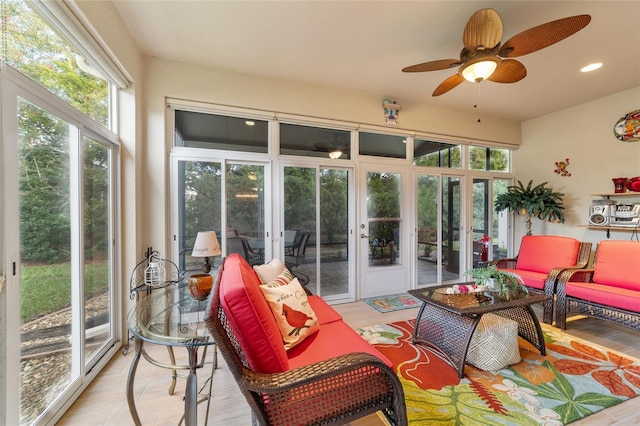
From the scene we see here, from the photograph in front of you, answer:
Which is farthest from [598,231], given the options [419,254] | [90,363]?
[90,363]

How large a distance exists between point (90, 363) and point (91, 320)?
1.05 ft

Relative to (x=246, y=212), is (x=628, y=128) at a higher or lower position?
higher

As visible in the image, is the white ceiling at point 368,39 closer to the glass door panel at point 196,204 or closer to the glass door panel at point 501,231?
the glass door panel at point 196,204

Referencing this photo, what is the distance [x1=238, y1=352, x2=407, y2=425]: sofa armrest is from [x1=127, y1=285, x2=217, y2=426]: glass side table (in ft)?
1.25

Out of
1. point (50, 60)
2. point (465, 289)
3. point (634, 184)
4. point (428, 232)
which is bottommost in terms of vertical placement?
point (465, 289)

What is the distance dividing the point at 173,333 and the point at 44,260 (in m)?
1.00

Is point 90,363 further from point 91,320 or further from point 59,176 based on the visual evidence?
point 59,176

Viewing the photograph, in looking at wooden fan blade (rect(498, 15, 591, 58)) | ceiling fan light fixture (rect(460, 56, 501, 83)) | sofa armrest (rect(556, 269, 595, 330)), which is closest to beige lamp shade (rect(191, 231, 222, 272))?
ceiling fan light fixture (rect(460, 56, 501, 83))

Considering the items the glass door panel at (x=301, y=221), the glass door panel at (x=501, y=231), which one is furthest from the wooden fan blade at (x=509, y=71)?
the glass door panel at (x=501, y=231)

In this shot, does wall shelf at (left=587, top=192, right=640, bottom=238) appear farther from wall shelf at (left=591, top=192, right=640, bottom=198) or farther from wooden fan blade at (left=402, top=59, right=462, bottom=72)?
wooden fan blade at (left=402, top=59, right=462, bottom=72)

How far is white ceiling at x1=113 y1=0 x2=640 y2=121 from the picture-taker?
2117 millimetres

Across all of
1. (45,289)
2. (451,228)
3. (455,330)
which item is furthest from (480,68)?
(45,289)

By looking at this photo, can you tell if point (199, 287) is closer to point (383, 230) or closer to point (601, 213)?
point (383, 230)

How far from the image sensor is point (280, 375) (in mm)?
1100
